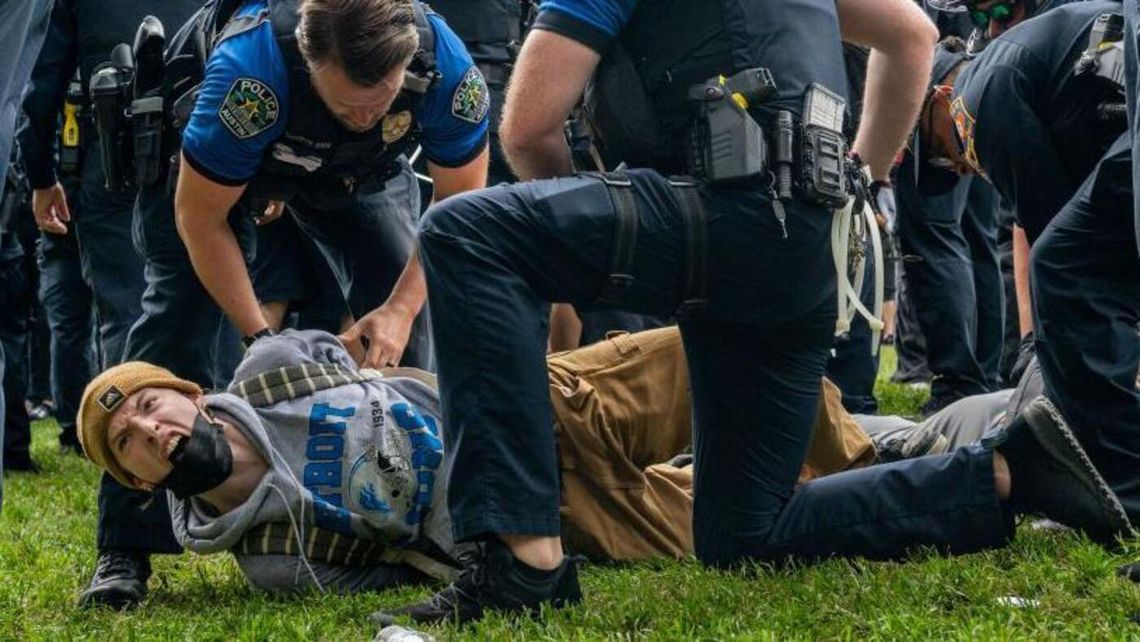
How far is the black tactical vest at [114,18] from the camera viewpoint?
5473 millimetres

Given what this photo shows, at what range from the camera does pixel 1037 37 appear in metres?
4.35

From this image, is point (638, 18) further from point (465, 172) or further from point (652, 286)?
point (465, 172)

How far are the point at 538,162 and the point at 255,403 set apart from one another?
121 centimetres

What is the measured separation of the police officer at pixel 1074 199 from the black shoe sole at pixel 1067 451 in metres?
0.27

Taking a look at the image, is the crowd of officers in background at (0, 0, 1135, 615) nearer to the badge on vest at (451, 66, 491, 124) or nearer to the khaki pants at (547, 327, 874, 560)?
the badge on vest at (451, 66, 491, 124)

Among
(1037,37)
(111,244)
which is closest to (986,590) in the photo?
→ (1037,37)

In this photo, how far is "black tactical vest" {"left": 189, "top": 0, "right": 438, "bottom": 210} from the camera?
420cm

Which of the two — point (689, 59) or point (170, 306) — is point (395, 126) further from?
point (689, 59)

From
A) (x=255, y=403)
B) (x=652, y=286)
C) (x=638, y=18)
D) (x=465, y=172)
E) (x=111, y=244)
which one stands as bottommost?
(x=111, y=244)

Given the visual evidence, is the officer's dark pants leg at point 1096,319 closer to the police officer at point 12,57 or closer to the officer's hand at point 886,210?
the officer's hand at point 886,210

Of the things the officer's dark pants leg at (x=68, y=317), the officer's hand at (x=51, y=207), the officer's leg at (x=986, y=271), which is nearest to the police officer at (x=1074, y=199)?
the officer's leg at (x=986, y=271)

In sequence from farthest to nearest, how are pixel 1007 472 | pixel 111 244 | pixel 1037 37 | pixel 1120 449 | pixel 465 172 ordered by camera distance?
1. pixel 111 244
2. pixel 465 172
3. pixel 1037 37
4. pixel 1120 449
5. pixel 1007 472

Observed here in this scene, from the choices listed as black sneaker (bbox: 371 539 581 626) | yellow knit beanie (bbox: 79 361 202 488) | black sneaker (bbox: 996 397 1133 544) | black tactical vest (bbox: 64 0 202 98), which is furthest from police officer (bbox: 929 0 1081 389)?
black tactical vest (bbox: 64 0 202 98)

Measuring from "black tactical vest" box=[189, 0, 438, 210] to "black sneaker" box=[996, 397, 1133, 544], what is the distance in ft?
5.52
